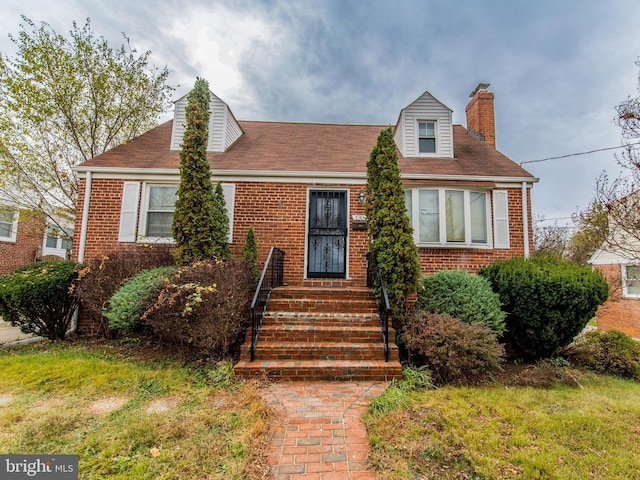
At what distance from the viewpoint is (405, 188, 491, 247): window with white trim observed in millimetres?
7594

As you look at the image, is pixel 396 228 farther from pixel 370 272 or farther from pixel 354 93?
pixel 354 93

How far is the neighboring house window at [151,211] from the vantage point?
7539 millimetres

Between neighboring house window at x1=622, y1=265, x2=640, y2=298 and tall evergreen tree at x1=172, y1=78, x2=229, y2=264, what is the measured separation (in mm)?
15208

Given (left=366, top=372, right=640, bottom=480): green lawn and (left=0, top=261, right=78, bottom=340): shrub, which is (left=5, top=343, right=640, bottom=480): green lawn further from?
(left=0, top=261, right=78, bottom=340): shrub

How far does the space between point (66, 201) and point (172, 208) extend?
6.43m

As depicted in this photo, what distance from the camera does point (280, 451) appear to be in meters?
2.65

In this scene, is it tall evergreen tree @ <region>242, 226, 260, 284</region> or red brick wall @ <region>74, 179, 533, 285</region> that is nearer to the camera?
tall evergreen tree @ <region>242, 226, 260, 284</region>

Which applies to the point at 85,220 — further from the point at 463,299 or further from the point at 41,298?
the point at 463,299

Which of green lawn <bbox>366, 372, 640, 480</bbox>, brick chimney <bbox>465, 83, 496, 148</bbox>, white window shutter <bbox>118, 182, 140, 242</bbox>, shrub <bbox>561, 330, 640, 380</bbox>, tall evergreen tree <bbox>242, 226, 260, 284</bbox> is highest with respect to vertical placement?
brick chimney <bbox>465, 83, 496, 148</bbox>

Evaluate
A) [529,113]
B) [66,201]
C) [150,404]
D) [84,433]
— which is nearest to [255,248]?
[150,404]

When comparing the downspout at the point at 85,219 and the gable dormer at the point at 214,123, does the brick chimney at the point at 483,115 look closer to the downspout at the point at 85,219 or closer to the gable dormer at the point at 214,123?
the gable dormer at the point at 214,123

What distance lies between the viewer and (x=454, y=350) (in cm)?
446

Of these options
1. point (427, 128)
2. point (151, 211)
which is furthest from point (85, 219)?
point (427, 128)

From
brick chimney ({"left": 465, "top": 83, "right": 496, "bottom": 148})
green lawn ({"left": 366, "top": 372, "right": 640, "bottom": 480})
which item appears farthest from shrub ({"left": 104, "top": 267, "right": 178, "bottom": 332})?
brick chimney ({"left": 465, "top": 83, "right": 496, "bottom": 148})
